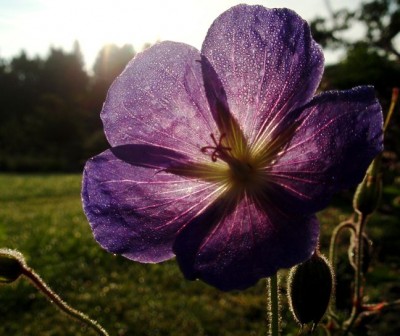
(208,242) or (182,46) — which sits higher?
(182,46)

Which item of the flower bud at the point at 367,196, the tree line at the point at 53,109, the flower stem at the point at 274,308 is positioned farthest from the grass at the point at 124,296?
the tree line at the point at 53,109

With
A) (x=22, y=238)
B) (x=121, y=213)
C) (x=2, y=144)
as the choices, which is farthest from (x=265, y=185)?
(x=2, y=144)

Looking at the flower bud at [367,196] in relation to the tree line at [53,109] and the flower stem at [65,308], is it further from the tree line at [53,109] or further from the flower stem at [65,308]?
the tree line at [53,109]

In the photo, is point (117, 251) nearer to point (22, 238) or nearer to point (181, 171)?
point (181, 171)

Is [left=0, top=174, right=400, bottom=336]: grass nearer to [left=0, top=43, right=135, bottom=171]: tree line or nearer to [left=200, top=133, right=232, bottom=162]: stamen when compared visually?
[left=200, top=133, right=232, bottom=162]: stamen

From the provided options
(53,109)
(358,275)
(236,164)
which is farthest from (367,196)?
(53,109)

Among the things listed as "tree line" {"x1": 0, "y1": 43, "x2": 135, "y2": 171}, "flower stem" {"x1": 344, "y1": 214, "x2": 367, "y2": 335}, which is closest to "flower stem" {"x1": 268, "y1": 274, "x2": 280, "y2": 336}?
"flower stem" {"x1": 344, "y1": 214, "x2": 367, "y2": 335}

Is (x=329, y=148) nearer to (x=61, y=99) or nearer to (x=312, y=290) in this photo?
(x=312, y=290)
